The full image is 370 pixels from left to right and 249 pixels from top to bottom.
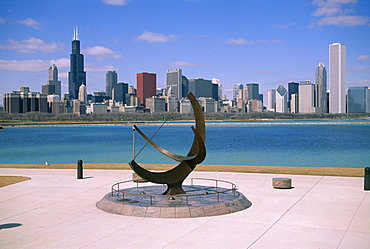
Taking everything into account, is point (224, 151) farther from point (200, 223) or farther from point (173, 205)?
point (200, 223)

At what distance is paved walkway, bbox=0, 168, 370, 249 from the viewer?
848 centimetres

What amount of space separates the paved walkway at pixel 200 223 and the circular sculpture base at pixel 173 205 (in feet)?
0.82

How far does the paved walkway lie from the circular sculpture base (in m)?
0.25

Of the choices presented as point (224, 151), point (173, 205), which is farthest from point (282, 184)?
point (224, 151)

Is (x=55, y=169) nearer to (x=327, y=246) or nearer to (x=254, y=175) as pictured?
(x=254, y=175)

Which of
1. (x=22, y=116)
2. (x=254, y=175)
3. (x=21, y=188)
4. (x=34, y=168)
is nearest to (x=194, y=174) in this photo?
(x=254, y=175)

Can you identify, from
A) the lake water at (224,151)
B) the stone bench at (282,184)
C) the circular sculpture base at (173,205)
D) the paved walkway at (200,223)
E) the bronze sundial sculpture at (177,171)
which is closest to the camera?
the paved walkway at (200,223)

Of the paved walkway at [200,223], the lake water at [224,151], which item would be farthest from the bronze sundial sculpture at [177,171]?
the lake water at [224,151]

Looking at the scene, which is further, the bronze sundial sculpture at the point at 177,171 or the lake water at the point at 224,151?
the lake water at the point at 224,151

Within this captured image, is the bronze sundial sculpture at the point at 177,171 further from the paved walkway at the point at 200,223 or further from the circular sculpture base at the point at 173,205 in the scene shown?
the paved walkway at the point at 200,223

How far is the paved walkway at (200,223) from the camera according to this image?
8484mm

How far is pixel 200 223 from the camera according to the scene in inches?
396

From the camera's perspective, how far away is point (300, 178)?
56.2 feet

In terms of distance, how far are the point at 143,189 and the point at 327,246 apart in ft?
23.3
